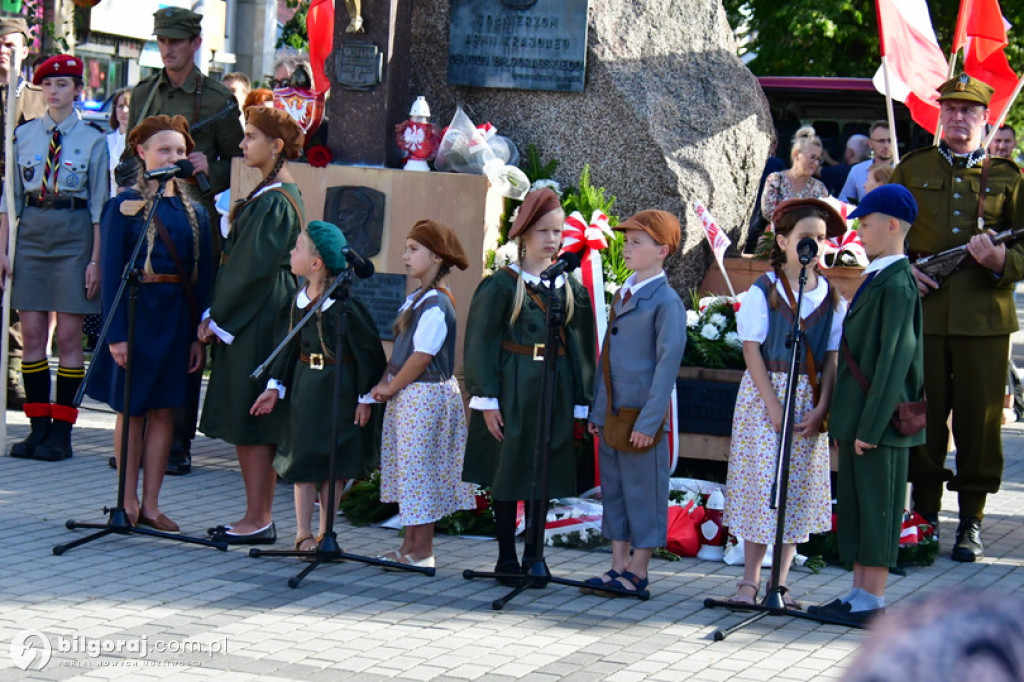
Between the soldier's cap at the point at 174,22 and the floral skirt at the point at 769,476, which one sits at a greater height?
the soldier's cap at the point at 174,22

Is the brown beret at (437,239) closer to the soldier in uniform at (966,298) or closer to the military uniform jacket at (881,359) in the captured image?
the military uniform jacket at (881,359)

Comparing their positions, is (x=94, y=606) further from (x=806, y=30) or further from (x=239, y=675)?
(x=806, y=30)

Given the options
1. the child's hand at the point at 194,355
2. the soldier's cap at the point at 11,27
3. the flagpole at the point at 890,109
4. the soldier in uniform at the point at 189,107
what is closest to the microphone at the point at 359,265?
the child's hand at the point at 194,355

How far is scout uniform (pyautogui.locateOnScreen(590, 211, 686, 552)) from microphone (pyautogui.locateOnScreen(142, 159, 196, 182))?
202cm

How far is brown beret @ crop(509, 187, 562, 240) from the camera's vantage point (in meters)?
5.78

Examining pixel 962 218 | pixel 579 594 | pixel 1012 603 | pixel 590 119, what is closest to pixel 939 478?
pixel 962 218

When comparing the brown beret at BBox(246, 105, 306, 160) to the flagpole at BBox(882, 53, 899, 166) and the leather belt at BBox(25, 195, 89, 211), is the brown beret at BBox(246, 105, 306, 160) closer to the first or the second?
the leather belt at BBox(25, 195, 89, 211)

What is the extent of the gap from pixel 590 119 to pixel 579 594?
11.4ft

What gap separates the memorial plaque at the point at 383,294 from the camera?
7719 millimetres

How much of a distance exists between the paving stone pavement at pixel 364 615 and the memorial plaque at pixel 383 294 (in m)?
1.28

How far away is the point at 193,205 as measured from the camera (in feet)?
21.8

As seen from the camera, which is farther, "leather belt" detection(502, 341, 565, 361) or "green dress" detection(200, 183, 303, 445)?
"green dress" detection(200, 183, 303, 445)

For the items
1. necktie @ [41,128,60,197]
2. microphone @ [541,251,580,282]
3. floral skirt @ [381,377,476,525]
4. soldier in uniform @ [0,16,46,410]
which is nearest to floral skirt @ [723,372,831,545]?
microphone @ [541,251,580,282]

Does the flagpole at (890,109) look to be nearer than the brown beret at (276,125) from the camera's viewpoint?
No
